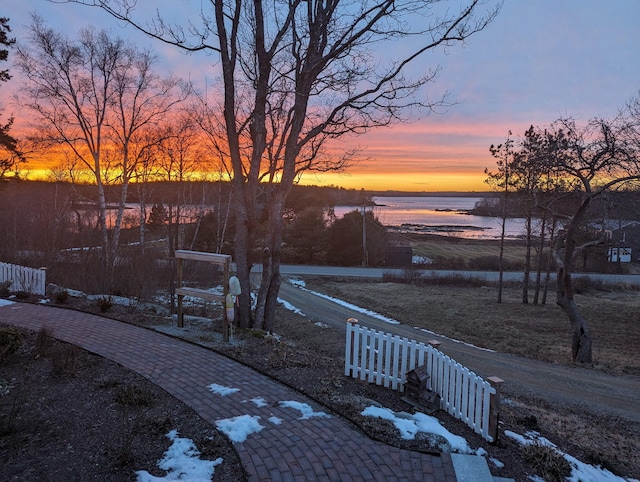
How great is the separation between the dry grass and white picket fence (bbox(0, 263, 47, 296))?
11731mm

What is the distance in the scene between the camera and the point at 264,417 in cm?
470

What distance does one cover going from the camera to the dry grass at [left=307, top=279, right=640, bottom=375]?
1395cm

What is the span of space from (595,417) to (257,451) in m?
6.77

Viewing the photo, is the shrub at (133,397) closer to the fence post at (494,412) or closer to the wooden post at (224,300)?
the wooden post at (224,300)

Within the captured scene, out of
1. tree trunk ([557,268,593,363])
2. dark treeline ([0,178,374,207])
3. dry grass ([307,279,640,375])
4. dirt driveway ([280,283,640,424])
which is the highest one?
dark treeline ([0,178,374,207])

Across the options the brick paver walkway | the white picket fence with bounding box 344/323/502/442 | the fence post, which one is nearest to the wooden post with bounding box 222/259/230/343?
the brick paver walkway

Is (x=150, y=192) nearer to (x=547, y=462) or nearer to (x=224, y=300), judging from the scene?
(x=224, y=300)

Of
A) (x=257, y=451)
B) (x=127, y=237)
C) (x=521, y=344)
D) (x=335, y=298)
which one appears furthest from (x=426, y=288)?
(x=257, y=451)

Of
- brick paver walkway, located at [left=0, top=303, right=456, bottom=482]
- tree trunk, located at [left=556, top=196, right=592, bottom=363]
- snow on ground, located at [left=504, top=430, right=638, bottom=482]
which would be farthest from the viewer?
tree trunk, located at [left=556, top=196, right=592, bottom=363]

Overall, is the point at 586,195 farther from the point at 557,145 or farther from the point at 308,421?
the point at 308,421

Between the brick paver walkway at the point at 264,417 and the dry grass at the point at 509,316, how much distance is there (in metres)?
9.89

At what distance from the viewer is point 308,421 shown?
15.4 ft

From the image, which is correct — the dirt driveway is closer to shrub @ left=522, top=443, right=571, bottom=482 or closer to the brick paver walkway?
shrub @ left=522, top=443, right=571, bottom=482

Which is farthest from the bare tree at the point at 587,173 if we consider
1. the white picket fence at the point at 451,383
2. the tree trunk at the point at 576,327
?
the white picket fence at the point at 451,383
